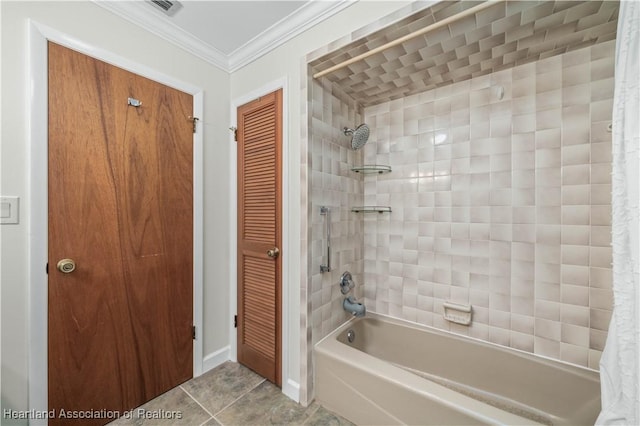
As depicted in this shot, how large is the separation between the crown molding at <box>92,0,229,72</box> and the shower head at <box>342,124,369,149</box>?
110 cm

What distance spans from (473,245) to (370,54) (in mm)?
1327

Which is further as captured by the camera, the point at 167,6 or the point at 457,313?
the point at 457,313

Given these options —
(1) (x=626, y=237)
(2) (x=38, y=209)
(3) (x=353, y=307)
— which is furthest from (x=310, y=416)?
(2) (x=38, y=209)

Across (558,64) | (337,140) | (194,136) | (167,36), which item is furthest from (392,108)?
(167,36)

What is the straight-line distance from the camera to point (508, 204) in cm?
157

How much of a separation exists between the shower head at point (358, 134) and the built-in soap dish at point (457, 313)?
4.17 feet

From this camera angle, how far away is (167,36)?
166 cm

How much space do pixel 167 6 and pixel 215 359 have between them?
7.77 feet

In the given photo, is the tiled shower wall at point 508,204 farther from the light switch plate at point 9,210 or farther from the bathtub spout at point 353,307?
the light switch plate at point 9,210

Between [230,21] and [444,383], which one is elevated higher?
[230,21]

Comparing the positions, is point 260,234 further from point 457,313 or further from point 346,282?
point 457,313

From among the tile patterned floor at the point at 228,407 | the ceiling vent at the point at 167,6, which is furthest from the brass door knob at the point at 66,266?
the ceiling vent at the point at 167,6

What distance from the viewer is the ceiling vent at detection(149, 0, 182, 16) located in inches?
57.3

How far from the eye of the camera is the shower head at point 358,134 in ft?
6.00
